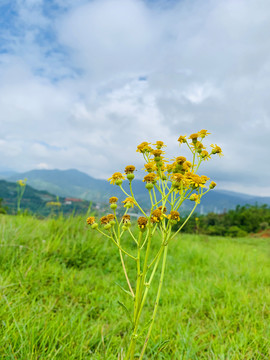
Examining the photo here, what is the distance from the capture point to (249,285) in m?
3.68

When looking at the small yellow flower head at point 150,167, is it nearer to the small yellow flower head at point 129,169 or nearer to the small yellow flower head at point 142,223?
the small yellow flower head at point 129,169

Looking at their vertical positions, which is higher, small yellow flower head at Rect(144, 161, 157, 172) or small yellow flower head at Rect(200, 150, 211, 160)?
small yellow flower head at Rect(200, 150, 211, 160)

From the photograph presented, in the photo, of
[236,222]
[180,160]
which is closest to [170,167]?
[180,160]

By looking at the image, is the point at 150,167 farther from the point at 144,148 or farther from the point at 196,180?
the point at 196,180

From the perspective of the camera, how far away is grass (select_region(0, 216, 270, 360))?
6.46 feet

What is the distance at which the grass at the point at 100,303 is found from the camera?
6.46ft

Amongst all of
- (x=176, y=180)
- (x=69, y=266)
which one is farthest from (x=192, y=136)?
(x=69, y=266)

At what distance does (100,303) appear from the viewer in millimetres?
2875

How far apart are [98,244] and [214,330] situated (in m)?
2.55

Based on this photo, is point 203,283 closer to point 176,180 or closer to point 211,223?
point 176,180

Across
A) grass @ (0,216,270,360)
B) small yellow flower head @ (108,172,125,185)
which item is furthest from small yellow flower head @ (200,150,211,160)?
grass @ (0,216,270,360)

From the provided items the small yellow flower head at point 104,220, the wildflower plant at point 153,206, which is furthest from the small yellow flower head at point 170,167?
the small yellow flower head at point 104,220

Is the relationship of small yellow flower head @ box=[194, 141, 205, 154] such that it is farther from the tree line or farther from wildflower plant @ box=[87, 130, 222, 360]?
the tree line

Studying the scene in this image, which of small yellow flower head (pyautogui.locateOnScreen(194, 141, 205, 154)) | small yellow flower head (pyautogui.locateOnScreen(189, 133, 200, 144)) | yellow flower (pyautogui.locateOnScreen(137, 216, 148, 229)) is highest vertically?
small yellow flower head (pyautogui.locateOnScreen(189, 133, 200, 144))
